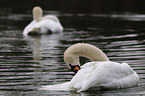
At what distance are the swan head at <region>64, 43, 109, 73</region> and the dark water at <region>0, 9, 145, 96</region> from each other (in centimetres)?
43

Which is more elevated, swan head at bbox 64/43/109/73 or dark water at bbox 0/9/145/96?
swan head at bbox 64/43/109/73

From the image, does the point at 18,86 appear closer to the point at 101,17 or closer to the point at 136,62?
the point at 136,62

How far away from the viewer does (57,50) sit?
15078 millimetres

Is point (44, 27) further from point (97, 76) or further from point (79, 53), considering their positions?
point (97, 76)

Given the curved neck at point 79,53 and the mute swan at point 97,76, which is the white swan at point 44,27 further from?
the mute swan at point 97,76

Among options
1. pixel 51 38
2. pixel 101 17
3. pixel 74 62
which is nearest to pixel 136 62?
pixel 74 62

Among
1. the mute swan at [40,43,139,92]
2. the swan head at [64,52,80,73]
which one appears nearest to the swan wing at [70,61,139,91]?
the mute swan at [40,43,139,92]

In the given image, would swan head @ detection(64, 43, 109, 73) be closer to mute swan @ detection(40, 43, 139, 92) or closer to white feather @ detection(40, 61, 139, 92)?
mute swan @ detection(40, 43, 139, 92)

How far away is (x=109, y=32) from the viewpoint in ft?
67.1

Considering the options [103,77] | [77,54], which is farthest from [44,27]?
[103,77]

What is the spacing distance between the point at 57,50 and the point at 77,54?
5254 mm

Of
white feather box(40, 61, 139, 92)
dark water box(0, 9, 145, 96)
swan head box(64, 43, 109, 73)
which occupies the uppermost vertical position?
swan head box(64, 43, 109, 73)

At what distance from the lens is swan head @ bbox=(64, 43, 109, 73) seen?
384 inches

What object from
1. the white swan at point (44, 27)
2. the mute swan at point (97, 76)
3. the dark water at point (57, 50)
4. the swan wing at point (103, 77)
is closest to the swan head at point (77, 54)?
the mute swan at point (97, 76)
